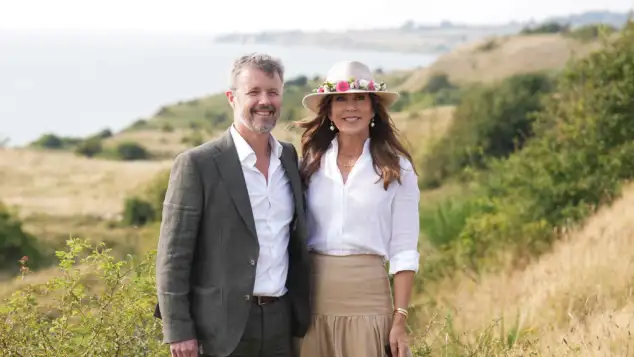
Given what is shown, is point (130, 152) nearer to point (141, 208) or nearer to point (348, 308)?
point (141, 208)

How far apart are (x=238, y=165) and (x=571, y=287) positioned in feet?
15.3

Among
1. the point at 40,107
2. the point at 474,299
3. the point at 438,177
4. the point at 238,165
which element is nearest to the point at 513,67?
the point at 438,177

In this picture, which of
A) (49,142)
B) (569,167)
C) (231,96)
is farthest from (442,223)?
(49,142)

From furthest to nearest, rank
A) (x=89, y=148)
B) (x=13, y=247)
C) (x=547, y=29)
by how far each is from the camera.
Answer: (x=547, y=29)
(x=89, y=148)
(x=13, y=247)

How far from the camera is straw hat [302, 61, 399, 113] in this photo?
4.00 m

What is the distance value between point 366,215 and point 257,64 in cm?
83

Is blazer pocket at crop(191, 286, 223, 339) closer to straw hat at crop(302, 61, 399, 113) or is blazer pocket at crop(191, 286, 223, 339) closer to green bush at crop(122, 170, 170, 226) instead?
straw hat at crop(302, 61, 399, 113)

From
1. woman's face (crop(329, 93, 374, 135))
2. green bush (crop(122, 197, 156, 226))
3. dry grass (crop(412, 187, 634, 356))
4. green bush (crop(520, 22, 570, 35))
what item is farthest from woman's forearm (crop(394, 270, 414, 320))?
green bush (crop(520, 22, 570, 35))

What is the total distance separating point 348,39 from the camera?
187875 mm

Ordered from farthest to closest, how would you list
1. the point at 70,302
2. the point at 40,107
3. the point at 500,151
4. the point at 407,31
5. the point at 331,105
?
1. the point at 407,31
2. the point at 40,107
3. the point at 500,151
4. the point at 70,302
5. the point at 331,105

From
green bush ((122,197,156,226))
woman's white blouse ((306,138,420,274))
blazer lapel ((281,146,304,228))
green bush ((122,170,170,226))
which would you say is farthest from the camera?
green bush ((122,197,156,226))

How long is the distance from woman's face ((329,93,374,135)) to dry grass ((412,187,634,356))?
1.83 m

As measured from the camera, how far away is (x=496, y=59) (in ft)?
305

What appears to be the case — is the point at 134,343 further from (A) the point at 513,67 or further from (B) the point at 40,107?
(B) the point at 40,107
